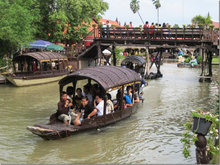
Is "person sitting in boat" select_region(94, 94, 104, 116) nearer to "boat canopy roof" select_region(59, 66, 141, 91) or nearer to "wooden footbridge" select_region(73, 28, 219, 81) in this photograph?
"boat canopy roof" select_region(59, 66, 141, 91)

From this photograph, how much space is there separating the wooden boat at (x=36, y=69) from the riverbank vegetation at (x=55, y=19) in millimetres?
1403

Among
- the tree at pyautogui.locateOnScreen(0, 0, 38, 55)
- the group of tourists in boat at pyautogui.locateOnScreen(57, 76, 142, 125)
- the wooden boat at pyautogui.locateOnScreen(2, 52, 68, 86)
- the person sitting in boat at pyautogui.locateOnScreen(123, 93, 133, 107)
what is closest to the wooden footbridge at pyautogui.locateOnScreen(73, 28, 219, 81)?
the wooden boat at pyautogui.locateOnScreen(2, 52, 68, 86)

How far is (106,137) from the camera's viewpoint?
1094cm

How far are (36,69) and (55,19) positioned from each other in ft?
22.5

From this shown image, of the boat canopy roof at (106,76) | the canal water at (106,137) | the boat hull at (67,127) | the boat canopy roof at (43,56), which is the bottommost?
the canal water at (106,137)

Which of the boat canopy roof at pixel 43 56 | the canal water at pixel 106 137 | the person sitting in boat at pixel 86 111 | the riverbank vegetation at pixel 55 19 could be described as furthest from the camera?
the riverbank vegetation at pixel 55 19

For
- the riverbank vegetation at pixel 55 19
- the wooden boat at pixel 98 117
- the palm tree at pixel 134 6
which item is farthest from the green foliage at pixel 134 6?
the wooden boat at pixel 98 117

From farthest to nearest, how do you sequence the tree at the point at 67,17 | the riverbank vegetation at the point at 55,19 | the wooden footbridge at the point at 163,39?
the tree at the point at 67,17 → the riverbank vegetation at the point at 55,19 → the wooden footbridge at the point at 163,39

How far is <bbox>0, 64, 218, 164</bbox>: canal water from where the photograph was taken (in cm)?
918

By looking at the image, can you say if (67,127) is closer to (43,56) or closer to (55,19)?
(43,56)

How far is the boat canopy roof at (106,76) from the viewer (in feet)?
36.8

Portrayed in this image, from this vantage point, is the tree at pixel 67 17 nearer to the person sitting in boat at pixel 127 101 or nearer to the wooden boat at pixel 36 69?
the wooden boat at pixel 36 69

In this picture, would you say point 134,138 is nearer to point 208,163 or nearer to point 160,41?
point 208,163

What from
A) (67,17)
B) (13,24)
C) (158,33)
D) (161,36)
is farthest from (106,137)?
(67,17)
